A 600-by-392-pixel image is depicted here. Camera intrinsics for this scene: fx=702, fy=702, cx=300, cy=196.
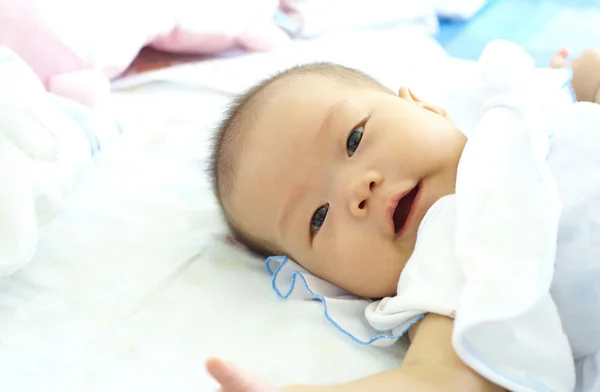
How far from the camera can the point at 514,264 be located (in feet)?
2.10

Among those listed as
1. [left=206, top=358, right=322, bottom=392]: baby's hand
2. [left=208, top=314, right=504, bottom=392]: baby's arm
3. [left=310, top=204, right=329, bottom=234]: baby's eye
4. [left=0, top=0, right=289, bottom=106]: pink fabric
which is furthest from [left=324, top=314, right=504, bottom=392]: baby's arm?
[left=0, top=0, right=289, bottom=106]: pink fabric

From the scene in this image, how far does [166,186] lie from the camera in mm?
1123

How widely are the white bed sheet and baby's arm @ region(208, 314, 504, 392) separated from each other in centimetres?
7

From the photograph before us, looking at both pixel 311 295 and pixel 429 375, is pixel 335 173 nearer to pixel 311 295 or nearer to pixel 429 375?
pixel 311 295

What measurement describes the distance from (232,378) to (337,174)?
0.36 m

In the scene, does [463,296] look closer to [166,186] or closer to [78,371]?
[78,371]

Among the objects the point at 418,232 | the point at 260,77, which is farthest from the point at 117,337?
the point at 260,77

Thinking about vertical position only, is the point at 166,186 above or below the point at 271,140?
below

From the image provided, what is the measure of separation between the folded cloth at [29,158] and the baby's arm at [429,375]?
42 cm

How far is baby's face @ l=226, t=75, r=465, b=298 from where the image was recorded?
806 mm

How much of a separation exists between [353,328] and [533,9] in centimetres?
148

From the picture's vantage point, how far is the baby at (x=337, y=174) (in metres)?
0.81

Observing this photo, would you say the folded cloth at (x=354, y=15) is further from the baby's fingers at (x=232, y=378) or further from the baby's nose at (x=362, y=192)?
the baby's fingers at (x=232, y=378)

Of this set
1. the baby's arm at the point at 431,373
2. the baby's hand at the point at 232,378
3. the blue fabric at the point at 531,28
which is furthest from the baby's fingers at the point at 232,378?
the blue fabric at the point at 531,28
